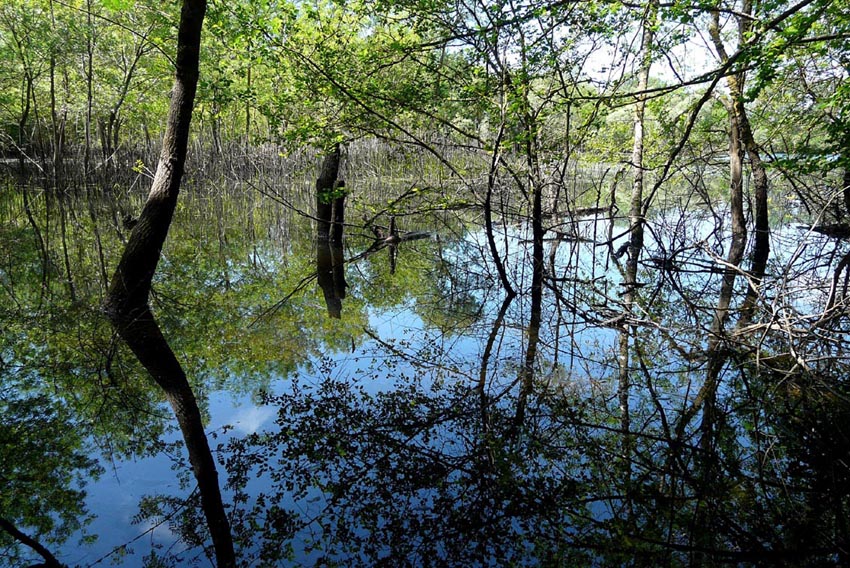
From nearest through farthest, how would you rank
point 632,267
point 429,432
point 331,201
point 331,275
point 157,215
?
point 429,432, point 157,215, point 331,275, point 632,267, point 331,201

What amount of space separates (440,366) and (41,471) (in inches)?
99.6

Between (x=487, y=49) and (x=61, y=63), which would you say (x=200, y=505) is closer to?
(x=487, y=49)

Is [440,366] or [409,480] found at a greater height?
[440,366]

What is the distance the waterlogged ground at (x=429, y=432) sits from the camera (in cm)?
223

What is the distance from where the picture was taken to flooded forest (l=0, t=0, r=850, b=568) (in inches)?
90.5

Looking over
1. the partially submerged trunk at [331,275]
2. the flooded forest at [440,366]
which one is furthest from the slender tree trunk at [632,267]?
the partially submerged trunk at [331,275]

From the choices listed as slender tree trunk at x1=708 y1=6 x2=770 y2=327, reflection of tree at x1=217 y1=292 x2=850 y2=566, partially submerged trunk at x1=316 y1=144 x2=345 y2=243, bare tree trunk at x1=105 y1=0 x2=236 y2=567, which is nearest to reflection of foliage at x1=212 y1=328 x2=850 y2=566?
reflection of tree at x1=217 y1=292 x2=850 y2=566

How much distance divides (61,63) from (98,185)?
4.25 meters

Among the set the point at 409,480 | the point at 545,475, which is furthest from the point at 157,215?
the point at 545,475

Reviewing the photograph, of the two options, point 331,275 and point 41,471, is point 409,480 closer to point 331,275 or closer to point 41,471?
point 41,471

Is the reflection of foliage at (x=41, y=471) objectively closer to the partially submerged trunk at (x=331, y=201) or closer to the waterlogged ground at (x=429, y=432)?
the waterlogged ground at (x=429, y=432)

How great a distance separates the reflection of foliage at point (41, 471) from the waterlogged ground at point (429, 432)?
0.04ft

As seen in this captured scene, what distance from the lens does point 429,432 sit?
3.15 metres

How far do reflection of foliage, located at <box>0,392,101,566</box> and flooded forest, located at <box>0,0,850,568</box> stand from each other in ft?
0.05
